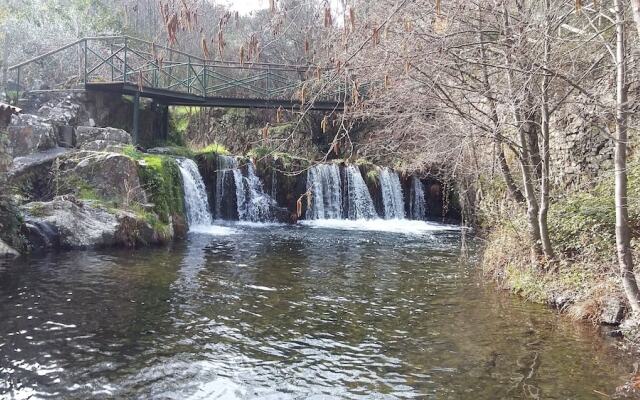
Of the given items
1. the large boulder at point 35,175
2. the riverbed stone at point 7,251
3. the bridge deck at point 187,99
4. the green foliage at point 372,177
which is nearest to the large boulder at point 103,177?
the large boulder at point 35,175

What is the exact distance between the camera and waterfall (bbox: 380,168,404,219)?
18531mm

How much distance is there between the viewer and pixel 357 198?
18344mm

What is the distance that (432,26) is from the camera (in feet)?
19.7

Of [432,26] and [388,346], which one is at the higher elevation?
[432,26]

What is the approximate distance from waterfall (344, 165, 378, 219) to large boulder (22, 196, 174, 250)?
789 cm

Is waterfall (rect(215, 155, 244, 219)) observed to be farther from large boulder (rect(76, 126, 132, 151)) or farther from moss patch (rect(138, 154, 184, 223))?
large boulder (rect(76, 126, 132, 151))

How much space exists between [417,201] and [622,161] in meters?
14.2

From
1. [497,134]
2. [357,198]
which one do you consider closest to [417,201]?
[357,198]

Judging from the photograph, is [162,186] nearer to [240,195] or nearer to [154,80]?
[240,195]

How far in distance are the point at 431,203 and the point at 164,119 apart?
10.2 metres

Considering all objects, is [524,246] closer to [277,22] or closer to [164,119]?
[277,22]

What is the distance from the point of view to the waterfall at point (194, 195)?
1474 centimetres

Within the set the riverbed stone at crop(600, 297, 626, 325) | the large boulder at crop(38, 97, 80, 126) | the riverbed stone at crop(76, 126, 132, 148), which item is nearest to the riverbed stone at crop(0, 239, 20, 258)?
the riverbed stone at crop(76, 126, 132, 148)

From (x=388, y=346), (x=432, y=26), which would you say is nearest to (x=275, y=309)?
(x=388, y=346)
